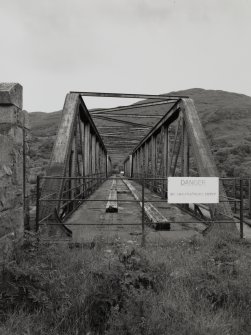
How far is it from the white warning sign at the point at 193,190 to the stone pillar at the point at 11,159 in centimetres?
279

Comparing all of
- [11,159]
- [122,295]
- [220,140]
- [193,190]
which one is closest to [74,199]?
[11,159]

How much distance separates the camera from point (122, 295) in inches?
119

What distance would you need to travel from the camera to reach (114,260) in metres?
3.67

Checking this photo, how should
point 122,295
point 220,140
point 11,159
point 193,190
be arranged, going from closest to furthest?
point 122,295
point 11,159
point 193,190
point 220,140

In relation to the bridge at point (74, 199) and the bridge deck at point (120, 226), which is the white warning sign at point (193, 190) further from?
the bridge deck at point (120, 226)

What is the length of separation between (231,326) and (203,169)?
4392 millimetres

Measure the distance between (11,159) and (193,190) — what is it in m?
3.43

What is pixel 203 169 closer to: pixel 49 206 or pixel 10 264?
pixel 49 206

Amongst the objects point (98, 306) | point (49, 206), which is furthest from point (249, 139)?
point (98, 306)

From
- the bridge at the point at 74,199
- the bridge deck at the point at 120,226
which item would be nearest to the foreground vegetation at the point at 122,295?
the bridge at the point at 74,199

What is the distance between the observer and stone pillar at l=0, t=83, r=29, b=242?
368 cm

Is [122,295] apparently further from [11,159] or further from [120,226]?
[120,226]

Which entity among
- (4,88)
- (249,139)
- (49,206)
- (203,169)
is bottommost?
(49,206)

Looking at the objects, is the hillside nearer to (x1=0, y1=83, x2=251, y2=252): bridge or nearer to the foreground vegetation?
(x1=0, y1=83, x2=251, y2=252): bridge
